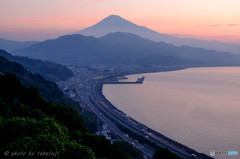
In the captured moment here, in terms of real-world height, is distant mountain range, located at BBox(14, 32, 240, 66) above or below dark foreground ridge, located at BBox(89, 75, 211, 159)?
above

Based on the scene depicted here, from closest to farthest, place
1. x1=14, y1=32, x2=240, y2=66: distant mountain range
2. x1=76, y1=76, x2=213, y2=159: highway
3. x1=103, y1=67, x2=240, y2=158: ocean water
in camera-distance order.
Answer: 1. x1=76, y1=76, x2=213, y2=159: highway
2. x1=103, y1=67, x2=240, y2=158: ocean water
3. x1=14, y1=32, x2=240, y2=66: distant mountain range

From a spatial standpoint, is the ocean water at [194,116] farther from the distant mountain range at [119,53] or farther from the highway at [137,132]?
the distant mountain range at [119,53]

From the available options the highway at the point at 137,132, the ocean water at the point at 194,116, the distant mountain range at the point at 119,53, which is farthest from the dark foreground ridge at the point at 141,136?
the distant mountain range at the point at 119,53

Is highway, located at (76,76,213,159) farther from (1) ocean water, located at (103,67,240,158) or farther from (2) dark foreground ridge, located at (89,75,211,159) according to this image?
(1) ocean water, located at (103,67,240,158)

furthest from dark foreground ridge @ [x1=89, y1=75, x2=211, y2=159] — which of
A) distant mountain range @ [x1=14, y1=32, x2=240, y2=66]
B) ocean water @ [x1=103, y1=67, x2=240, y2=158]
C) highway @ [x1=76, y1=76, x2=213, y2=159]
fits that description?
distant mountain range @ [x1=14, y1=32, x2=240, y2=66]

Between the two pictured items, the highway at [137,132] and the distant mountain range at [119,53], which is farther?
the distant mountain range at [119,53]

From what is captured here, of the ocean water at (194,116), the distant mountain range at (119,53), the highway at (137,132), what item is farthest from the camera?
the distant mountain range at (119,53)

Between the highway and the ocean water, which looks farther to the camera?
the ocean water

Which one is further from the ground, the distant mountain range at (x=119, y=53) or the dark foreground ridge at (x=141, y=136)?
the distant mountain range at (x=119, y=53)

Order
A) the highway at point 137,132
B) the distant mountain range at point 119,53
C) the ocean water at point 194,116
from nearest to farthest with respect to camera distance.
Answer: the highway at point 137,132, the ocean water at point 194,116, the distant mountain range at point 119,53

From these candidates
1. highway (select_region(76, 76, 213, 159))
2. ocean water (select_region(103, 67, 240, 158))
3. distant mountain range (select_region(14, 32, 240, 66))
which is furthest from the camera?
distant mountain range (select_region(14, 32, 240, 66))
